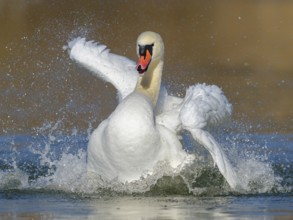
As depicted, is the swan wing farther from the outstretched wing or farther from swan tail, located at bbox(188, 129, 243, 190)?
swan tail, located at bbox(188, 129, 243, 190)

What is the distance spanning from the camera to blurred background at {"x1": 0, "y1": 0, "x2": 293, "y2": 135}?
607 inches

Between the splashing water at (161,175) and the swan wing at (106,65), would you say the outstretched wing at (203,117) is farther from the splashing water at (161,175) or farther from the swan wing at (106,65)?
the swan wing at (106,65)

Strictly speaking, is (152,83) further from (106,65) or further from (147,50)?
(106,65)

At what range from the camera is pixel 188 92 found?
10.5m

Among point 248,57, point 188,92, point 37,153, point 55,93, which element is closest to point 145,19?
point 248,57

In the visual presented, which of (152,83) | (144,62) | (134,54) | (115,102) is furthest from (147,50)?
(134,54)

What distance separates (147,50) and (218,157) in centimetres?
136

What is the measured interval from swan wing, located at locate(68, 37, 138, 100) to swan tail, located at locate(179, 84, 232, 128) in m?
1.07

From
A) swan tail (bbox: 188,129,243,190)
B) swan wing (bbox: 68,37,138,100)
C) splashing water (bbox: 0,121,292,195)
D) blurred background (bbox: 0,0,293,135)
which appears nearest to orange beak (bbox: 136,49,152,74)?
swan tail (bbox: 188,129,243,190)

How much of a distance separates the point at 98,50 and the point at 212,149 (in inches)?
92.5

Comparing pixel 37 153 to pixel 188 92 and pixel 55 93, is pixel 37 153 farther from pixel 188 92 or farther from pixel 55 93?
pixel 55 93

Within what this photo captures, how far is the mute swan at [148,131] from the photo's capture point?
32.3 feet

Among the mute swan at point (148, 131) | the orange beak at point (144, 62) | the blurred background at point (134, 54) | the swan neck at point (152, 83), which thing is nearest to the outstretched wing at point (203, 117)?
the mute swan at point (148, 131)

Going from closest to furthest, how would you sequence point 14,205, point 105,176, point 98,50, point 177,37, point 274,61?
1. point 14,205
2. point 105,176
3. point 98,50
4. point 274,61
5. point 177,37
